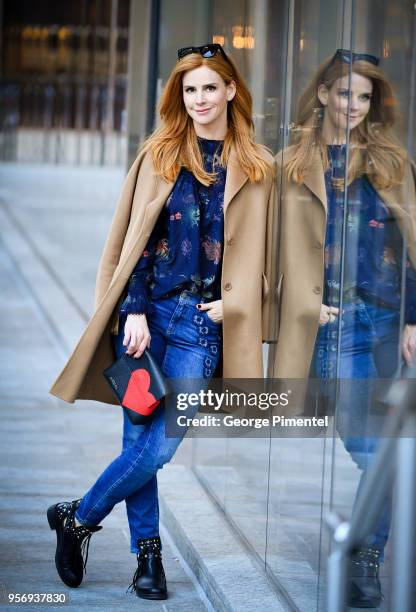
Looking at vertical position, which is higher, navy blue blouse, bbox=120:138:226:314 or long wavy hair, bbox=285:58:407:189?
long wavy hair, bbox=285:58:407:189

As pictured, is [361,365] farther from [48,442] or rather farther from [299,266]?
[48,442]

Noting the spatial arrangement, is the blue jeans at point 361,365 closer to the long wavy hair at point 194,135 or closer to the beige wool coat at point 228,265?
the beige wool coat at point 228,265

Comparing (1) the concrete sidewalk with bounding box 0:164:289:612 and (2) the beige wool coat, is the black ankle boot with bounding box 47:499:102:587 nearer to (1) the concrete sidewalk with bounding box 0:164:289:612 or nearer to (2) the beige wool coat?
(1) the concrete sidewalk with bounding box 0:164:289:612

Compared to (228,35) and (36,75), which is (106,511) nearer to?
(228,35)

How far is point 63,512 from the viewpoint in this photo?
4.50 metres

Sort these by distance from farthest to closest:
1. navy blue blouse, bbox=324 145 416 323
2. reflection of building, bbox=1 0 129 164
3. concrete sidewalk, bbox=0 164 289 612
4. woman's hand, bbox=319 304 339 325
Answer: reflection of building, bbox=1 0 129 164 → concrete sidewalk, bbox=0 164 289 612 → woman's hand, bbox=319 304 339 325 → navy blue blouse, bbox=324 145 416 323

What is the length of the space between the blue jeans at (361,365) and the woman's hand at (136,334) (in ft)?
1.90

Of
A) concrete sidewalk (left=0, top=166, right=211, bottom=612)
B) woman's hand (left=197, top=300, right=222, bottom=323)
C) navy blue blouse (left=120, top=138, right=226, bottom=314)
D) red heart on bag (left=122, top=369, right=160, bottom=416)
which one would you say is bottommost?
concrete sidewalk (left=0, top=166, right=211, bottom=612)

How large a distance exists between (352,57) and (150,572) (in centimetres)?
178

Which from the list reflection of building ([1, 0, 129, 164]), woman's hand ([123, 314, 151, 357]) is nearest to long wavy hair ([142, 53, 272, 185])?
woman's hand ([123, 314, 151, 357])

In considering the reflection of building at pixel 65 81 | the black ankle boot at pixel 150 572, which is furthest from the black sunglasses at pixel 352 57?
the reflection of building at pixel 65 81

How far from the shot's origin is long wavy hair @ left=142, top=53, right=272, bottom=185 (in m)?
4.16

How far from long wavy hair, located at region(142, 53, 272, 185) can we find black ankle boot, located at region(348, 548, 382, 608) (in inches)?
47.8

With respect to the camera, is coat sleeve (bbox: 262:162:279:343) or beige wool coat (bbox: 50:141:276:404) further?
coat sleeve (bbox: 262:162:279:343)
